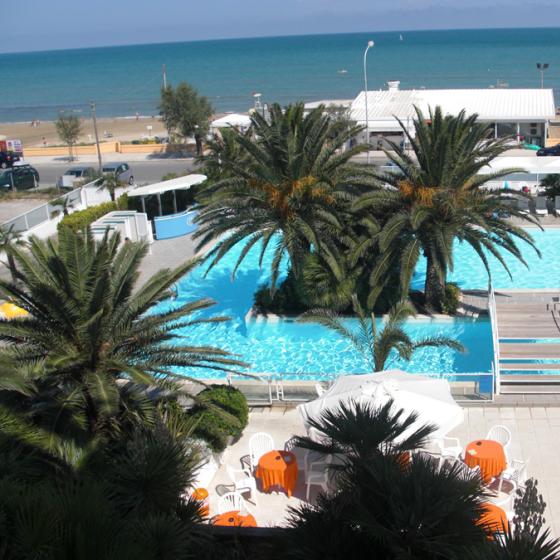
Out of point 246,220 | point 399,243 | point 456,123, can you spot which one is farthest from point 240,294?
point 456,123

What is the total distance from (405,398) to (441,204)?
7.24 metres

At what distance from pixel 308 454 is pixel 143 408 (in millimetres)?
2688

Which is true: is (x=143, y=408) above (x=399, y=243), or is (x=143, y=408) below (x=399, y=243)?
below

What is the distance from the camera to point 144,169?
41844mm

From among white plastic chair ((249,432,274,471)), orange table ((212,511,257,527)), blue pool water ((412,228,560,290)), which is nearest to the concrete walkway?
blue pool water ((412,228,560,290))

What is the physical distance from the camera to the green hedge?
82.1 ft

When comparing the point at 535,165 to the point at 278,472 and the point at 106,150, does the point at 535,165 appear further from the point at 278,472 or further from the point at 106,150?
the point at 106,150

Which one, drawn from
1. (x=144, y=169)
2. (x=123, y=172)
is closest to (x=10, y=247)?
(x=123, y=172)

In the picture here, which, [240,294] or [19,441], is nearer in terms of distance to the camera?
[19,441]

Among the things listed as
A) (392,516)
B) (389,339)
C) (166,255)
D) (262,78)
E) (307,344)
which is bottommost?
(307,344)

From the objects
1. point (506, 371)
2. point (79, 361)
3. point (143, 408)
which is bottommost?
point (506, 371)

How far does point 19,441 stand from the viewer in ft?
30.8

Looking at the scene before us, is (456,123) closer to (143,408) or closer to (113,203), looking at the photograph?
(143,408)

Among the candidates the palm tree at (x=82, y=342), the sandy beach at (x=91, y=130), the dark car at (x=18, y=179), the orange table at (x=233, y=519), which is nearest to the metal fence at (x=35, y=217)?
the dark car at (x=18, y=179)
